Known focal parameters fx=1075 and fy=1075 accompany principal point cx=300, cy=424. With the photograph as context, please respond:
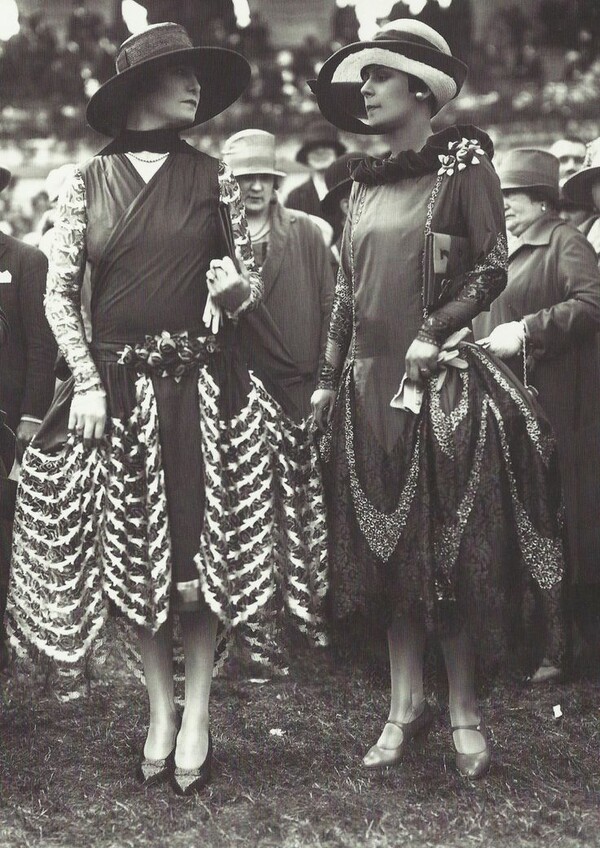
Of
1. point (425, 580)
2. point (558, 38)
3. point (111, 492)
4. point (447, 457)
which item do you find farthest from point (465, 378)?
point (558, 38)

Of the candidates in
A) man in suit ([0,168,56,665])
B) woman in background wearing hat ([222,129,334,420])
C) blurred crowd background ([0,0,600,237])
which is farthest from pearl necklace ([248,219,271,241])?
blurred crowd background ([0,0,600,237])

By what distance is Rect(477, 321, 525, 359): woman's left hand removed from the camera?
12.0ft

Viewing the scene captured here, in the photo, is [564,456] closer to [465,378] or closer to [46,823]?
[465,378]

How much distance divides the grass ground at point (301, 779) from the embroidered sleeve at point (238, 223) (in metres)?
1.40

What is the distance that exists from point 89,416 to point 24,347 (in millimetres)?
1223

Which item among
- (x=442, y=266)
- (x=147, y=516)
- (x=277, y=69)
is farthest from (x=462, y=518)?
(x=277, y=69)

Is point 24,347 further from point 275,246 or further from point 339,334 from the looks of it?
point 339,334

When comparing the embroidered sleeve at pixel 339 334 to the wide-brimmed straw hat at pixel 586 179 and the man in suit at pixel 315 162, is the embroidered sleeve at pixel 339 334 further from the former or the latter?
the man in suit at pixel 315 162

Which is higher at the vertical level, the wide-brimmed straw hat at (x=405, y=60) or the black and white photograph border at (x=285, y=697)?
the wide-brimmed straw hat at (x=405, y=60)

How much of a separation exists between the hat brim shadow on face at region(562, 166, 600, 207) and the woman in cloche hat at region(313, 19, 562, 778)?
5.15 ft

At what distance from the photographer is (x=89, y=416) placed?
2994 millimetres

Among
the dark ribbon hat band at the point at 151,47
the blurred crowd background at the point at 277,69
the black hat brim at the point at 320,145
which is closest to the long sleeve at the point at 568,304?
the dark ribbon hat band at the point at 151,47

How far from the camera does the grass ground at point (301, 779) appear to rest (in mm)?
2795

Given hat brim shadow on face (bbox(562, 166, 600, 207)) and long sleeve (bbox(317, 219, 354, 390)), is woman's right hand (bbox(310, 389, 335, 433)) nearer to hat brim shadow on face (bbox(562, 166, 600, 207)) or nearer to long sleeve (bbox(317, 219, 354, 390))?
long sleeve (bbox(317, 219, 354, 390))
